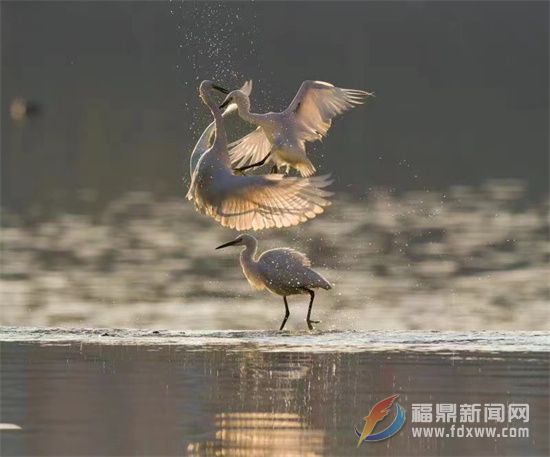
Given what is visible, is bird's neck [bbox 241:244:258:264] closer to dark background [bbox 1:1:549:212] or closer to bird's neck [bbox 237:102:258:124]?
bird's neck [bbox 237:102:258:124]

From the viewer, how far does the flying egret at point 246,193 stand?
1667 centimetres

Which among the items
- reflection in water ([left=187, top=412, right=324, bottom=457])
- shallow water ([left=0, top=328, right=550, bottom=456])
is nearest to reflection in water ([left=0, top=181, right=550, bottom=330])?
shallow water ([left=0, top=328, right=550, bottom=456])

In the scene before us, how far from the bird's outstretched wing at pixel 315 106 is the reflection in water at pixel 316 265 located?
1.84m

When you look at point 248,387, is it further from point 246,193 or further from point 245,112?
point 245,112

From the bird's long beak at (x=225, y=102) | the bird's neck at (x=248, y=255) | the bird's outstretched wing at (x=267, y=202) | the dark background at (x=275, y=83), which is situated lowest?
the bird's neck at (x=248, y=255)

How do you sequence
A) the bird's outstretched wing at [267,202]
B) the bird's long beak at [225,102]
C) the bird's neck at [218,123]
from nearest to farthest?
1. the bird's outstretched wing at [267,202]
2. the bird's neck at [218,123]
3. the bird's long beak at [225,102]

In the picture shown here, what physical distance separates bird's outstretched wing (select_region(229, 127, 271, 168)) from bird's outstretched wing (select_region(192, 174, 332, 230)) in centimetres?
113

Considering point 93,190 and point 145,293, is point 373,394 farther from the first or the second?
point 93,190

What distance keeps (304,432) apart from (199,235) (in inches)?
536

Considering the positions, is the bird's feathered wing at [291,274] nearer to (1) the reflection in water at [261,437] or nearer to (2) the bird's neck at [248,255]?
(2) the bird's neck at [248,255]

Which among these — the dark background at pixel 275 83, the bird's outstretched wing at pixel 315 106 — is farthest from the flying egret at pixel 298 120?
the dark background at pixel 275 83

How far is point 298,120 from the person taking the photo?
17766mm

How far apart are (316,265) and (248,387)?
30.7 feet

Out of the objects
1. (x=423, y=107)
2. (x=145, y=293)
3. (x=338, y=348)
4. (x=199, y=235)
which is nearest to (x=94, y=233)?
(x=199, y=235)
